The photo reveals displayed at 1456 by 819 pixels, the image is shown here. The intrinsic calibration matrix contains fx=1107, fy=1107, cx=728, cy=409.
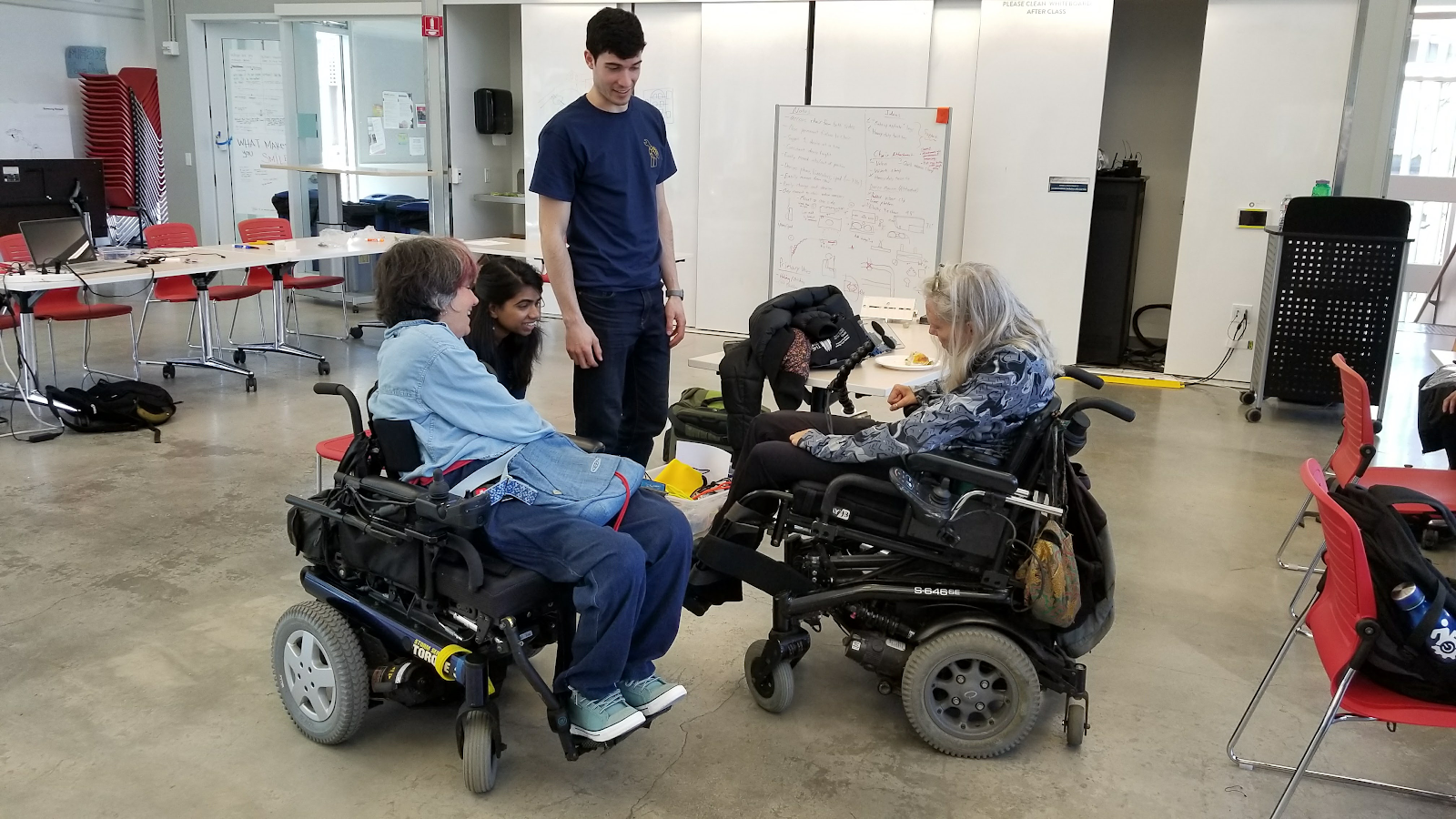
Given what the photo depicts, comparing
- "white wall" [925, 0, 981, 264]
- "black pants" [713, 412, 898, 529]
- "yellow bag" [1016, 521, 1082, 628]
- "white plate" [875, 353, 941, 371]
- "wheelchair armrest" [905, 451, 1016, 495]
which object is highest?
"white wall" [925, 0, 981, 264]

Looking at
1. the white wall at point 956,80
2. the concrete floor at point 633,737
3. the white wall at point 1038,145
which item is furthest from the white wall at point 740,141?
the concrete floor at point 633,737

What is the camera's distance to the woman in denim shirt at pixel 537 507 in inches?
89.7

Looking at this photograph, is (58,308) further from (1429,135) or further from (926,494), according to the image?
(1429,135)

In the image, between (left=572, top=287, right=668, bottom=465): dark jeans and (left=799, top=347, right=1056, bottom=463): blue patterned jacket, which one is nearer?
(left=799, top=347, right=1056, bottom=463): blue patterned jacket

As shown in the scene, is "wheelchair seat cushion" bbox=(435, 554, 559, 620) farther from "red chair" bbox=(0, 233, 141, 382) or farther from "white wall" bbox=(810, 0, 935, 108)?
"white wall" bbox=(810, 0, 935, 108)

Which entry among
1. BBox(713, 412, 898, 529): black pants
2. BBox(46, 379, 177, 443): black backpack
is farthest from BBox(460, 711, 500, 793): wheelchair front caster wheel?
BBox(46, 379, 177, 443): black backpack

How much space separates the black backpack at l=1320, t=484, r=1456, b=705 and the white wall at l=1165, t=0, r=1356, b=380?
5.07 meters

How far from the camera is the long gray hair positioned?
2.67 m

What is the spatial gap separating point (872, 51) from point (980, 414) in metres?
5.46

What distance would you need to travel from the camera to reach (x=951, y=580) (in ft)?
8.62

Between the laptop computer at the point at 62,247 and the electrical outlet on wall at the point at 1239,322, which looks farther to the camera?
the electrical outlet on wall at the point at 1239,322

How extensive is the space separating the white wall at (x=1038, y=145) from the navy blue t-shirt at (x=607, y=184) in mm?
4199

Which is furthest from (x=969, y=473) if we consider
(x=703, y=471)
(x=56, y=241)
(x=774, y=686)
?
(x=56, y=241)

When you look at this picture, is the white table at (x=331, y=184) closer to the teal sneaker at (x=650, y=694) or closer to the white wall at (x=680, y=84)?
the white wall at (x=680, y=84)
